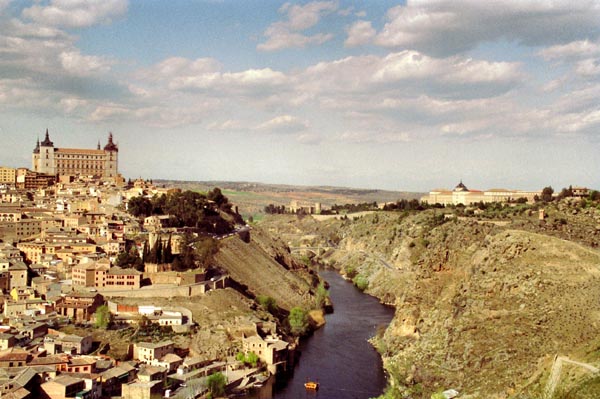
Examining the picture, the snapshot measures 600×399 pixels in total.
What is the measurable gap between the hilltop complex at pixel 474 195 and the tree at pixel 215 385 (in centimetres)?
8853

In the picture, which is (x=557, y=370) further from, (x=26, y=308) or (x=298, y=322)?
(x=26, y=308)

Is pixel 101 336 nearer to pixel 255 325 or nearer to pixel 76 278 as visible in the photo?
pixel 76 278

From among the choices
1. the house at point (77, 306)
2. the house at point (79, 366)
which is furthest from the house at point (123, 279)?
the house at point (79, 366)

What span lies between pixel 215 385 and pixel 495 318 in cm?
1961

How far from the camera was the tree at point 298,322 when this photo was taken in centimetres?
6309

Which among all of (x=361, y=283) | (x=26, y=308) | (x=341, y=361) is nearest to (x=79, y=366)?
(x=26, y=308)

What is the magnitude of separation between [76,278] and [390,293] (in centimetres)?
4323

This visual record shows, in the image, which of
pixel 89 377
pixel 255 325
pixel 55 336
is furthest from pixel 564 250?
pixel 55 336

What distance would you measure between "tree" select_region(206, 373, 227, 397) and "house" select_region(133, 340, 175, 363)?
5271 millimetres

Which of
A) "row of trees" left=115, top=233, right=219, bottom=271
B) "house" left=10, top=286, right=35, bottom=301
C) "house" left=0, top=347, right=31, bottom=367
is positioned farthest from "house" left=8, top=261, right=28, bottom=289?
"house" left=0, top=347, right=31, bottom=367

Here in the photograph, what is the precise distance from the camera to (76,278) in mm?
57469

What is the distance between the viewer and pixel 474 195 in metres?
143

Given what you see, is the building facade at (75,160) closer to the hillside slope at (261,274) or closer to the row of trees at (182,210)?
the row of trees at (182,210)

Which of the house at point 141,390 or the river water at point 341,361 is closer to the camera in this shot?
the house at point 141,390
